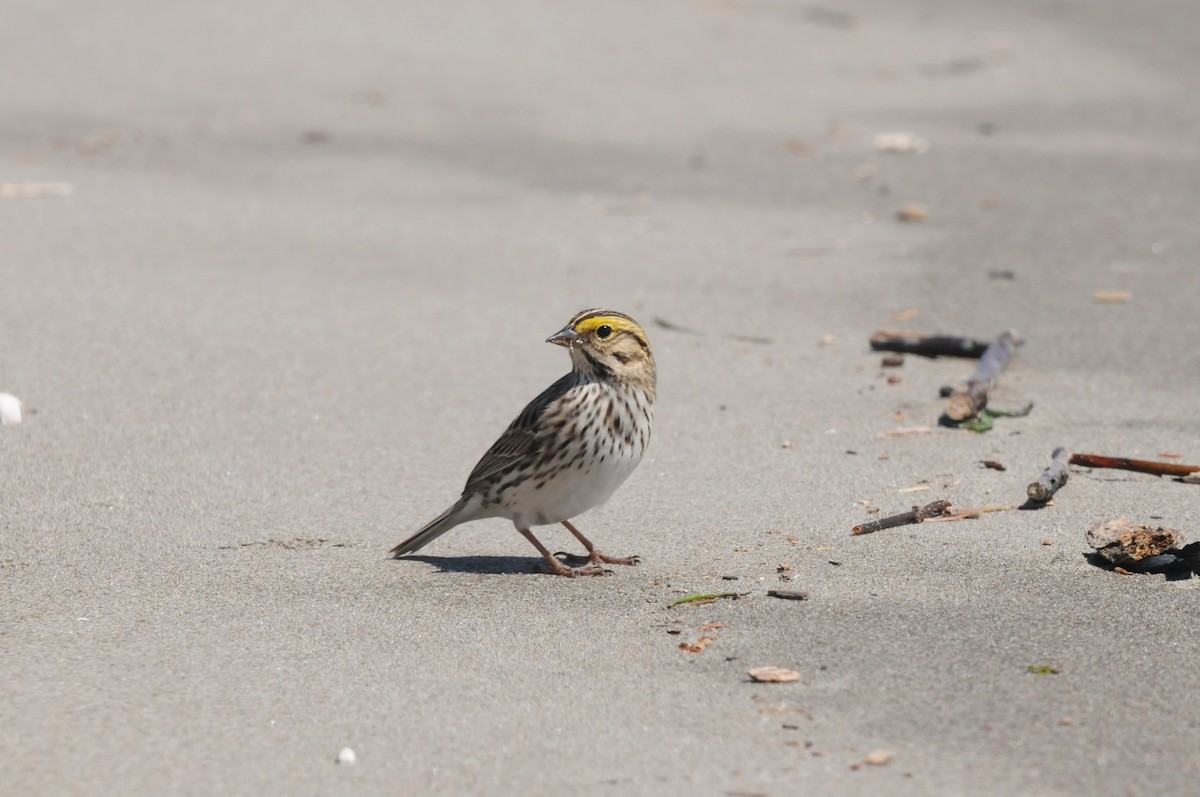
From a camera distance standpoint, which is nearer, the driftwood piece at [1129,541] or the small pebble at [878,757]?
the small pebble at [878,757]

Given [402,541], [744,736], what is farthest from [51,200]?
[744,736]

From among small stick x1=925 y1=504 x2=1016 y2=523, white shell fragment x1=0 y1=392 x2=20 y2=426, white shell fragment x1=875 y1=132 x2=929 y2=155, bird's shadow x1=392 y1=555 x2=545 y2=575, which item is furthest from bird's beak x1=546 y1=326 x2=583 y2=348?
white shell fragment x1=875 y1=132 x2=929 y2=155

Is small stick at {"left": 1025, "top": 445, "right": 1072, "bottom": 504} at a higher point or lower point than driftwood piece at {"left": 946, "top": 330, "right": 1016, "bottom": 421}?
lower

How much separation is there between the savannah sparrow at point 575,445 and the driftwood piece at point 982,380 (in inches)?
69.9

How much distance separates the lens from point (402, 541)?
5.79 metres

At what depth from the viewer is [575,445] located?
5.46 meters

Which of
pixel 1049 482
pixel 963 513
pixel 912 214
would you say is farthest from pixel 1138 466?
pixel 912 214

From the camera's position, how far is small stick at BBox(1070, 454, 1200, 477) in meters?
6.12

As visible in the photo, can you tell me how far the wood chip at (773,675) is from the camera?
4.37 m

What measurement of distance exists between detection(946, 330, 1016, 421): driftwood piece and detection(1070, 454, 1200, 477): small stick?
712mm

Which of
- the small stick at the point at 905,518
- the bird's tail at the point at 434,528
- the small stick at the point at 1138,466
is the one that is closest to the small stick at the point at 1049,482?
the small stick at the point at 1138,466

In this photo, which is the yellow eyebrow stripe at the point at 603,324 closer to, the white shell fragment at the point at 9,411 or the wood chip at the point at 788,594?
the wood chip at the point at 788,594

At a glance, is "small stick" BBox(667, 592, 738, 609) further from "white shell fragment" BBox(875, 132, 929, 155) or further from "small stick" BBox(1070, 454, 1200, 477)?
"white shell fragment" BBox(875, 132, 929, 155)

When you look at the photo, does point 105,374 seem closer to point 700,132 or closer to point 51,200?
point 51,200
